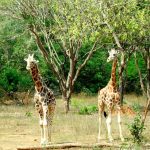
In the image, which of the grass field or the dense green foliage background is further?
the dense green foliage background

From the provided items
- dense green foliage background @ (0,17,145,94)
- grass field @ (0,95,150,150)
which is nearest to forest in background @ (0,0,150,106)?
dense green foliage background @ (0,17,145,94)

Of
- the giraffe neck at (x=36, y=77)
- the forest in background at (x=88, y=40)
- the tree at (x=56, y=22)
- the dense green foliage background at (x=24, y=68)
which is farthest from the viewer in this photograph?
the dense green foliage background at (x=24, y=68)

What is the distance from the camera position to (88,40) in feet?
71.1

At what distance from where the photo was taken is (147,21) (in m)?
16.2

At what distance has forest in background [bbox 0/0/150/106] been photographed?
17.1 meters

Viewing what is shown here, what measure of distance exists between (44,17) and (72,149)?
465 inches

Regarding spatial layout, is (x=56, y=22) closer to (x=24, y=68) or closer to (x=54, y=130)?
(x=54, y=130)

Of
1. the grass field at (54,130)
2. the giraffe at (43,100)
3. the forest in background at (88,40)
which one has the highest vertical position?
the forest in background at (88,40)

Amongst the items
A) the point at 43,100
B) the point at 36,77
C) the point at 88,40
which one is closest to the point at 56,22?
the point at 88,40

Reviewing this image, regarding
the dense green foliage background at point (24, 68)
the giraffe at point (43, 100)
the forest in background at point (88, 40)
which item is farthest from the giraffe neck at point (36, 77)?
the dense green foliage background at point (24, 68)

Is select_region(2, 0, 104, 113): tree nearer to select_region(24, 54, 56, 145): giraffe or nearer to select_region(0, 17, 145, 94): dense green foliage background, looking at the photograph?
select_region(0, 17, 145, 94): dense green foliage background

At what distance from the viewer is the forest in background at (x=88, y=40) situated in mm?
17141

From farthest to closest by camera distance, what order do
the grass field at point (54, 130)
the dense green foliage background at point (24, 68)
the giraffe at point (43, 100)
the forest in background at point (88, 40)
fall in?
the dense green foliage background at point (24, 68) < the forest in background at point (88, 40) < the grass field at point (54, 130) < the giraffe at point (43, 100)

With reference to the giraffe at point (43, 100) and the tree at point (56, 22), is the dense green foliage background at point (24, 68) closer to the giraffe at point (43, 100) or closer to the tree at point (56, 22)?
the tree at point (56, 22)
